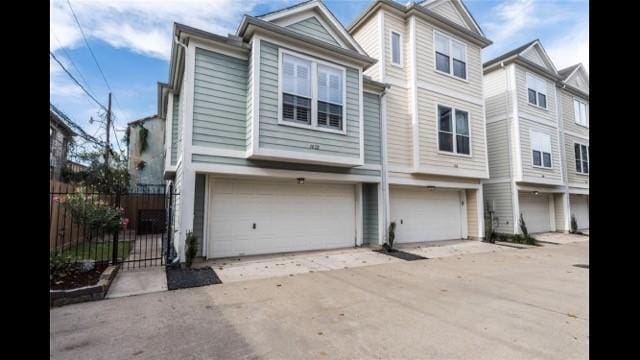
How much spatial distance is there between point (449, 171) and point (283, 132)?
657 cm

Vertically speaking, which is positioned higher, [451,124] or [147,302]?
[451,124]

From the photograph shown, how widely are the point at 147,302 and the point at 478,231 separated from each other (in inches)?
454

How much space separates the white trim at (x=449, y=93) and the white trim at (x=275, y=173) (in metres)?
3.93

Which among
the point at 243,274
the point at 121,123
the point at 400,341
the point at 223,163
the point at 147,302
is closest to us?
Answer: the point at 400,341

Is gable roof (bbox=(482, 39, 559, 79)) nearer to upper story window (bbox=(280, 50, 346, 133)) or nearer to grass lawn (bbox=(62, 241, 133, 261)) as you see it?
upper story window (bbox=(280, 50, 346, 133))

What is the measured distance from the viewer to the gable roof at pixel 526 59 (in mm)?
14148

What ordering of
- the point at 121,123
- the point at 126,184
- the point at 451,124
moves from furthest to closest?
1. the point at 121,123
2. the point at 126,184
3. the point at 451,124

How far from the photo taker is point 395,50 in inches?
439

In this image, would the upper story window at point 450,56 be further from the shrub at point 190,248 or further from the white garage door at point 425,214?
the shrub at point 190,248

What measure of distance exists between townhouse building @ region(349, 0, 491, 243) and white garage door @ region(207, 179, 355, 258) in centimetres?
177
